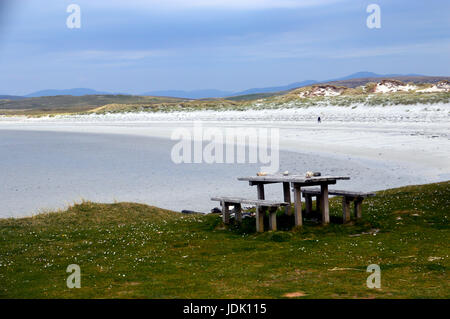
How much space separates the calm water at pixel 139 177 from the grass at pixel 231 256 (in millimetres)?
6956

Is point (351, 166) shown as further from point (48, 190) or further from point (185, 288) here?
point (185, 288)

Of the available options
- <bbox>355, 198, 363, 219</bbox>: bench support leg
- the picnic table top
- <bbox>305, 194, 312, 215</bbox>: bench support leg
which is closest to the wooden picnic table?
the picnic table top

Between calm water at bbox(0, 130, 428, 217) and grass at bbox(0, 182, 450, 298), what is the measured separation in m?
6.96

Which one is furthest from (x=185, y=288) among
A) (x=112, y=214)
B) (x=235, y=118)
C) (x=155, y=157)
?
(x=235, y=118)

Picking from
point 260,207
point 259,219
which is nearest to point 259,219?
point 259,219

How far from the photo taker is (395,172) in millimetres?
29703

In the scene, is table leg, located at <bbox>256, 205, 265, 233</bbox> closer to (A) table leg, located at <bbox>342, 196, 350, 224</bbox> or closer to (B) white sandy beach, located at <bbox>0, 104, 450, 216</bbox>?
(A) table leg, located at <bbox>342, 196, 350, 224</bbox>

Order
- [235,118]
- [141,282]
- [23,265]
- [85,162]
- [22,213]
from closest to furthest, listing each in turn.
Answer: [141,282] < [23,265] < [22,213] < [85,162] < [235,118]

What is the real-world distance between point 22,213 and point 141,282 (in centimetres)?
1550

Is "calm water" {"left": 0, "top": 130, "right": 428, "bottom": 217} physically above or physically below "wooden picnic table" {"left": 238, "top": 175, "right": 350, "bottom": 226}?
below

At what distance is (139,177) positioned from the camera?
114 ft

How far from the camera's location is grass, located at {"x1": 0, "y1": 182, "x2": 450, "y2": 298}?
30.9 ft

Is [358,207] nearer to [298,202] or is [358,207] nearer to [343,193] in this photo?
[343,193]
